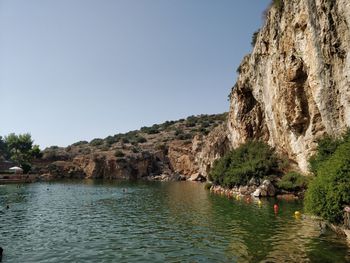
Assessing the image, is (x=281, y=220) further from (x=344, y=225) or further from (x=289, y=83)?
(x=289, y=83)

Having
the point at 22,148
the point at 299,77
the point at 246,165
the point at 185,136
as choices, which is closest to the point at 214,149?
the point at 246,165

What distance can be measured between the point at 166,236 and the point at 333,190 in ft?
36.3

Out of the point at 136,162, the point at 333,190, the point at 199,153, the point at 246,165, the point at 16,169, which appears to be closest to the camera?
the point at 333,190

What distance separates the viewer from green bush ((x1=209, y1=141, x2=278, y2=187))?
51875 millimetres

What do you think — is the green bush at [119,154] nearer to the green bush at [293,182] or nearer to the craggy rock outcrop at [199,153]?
the craggy rock outcrop at [199,153]

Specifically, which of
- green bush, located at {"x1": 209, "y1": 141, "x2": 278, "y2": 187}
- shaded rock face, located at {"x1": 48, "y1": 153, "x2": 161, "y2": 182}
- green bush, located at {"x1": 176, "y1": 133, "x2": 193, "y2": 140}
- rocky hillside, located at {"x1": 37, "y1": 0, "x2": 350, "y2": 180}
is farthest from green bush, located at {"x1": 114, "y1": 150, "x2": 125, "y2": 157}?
green bush, located at {"x1": 209, "y1": 141, "x2": 278, "y2": 187}

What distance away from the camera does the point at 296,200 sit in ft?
135

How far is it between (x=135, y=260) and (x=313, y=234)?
39.5 ft

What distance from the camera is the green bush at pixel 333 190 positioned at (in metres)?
20.2

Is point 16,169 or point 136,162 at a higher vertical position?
point 136,162

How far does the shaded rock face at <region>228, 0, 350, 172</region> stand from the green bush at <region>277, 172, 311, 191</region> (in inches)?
70.2

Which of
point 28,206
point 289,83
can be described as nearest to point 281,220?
point 289,83

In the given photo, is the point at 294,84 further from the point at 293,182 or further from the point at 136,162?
the point at 136,162

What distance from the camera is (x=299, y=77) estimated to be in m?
43.2
